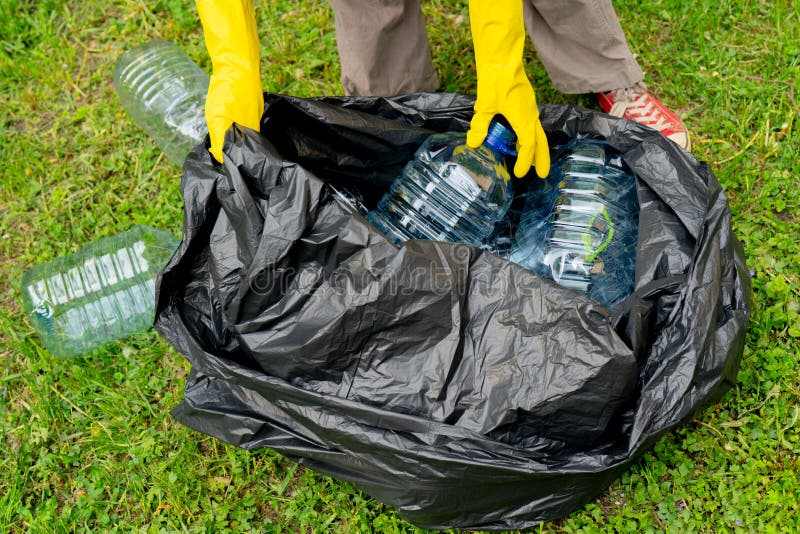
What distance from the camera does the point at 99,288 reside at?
2383 millimetres

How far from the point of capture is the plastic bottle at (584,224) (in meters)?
1.81

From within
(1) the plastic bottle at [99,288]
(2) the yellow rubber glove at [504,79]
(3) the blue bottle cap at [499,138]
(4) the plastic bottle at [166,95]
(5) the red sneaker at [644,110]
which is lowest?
(1) the plastic bottle at [99,288]

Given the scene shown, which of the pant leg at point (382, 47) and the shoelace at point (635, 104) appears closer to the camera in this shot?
the pant leg at point (382, 47)

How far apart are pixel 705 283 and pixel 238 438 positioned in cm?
115

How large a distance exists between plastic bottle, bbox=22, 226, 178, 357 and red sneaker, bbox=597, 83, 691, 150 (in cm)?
156

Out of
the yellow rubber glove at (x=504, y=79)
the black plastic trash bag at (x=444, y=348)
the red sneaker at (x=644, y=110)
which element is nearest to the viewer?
the black plastic trash bag at (x=444, y=348)

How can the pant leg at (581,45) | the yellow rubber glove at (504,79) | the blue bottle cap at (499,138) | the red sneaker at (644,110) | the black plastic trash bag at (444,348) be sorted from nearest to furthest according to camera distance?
the black plastic trash bag at (444,348), the yellow rubber glove at (504,79), the blue bottle cap at (499,138), the pant leg at (581,45), the red sneaker at (644,110)

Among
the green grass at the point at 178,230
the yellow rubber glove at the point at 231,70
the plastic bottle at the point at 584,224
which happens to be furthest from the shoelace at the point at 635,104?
the yellow rubber glove at the point at 231,70

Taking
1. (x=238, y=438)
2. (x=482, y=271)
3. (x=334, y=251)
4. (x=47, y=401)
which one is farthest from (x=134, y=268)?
(x=482, y=271)

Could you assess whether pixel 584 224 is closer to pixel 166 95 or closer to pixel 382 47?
pixel 382 47

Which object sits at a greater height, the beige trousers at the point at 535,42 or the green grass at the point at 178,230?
the beige trousers at the point at 535,42

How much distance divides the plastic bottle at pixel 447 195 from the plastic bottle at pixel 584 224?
12cm

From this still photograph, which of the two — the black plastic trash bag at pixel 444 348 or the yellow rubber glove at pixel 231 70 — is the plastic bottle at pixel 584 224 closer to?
the black plastic trash bag at pixel 444 348

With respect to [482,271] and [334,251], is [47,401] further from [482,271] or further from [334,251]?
[482,271]
